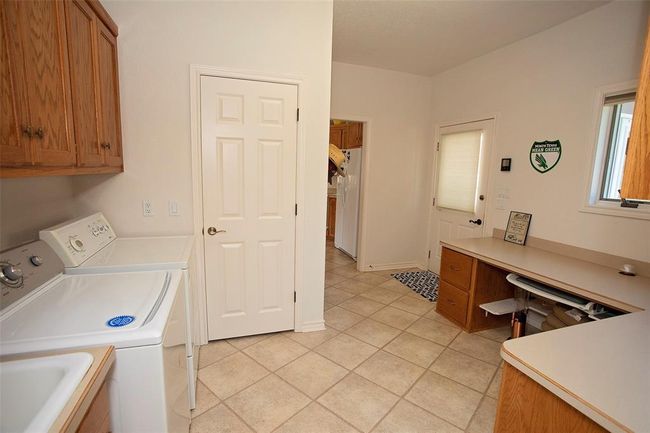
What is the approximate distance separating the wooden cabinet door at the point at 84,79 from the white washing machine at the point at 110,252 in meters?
0.40

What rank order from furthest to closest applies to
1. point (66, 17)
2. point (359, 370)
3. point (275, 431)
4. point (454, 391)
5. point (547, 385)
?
point (359, 370) < point (454, 391) < point (275, 431) < point (66, 17) < point (547, 385)

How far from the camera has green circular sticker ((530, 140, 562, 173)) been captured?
8.68 ft

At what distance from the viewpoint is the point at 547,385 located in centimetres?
88

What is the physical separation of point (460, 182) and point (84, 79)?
375 cm

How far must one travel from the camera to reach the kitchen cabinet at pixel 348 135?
4.59 meters

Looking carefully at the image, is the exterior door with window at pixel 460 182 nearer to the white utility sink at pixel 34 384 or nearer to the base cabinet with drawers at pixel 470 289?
the base cabinet with drawers at pixel 470 289

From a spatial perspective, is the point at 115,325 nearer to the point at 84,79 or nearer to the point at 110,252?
the point at 110,252

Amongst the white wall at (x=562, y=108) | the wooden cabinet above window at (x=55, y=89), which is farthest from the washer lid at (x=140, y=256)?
the white wall at (x=562, y=108)

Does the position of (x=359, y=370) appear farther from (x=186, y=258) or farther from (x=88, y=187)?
(x=88, y=187)

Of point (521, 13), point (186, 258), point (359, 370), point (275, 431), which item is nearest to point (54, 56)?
point (186, 258)

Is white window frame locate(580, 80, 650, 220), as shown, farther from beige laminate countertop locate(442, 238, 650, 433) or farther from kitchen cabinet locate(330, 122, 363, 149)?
kitchen cabinet locate(330, 122, 363, 149)

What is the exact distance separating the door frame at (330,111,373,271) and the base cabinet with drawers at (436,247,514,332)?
4.81ft

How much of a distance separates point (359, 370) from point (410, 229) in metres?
2.70

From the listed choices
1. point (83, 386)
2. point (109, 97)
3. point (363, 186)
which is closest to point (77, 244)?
point (109, 97)
